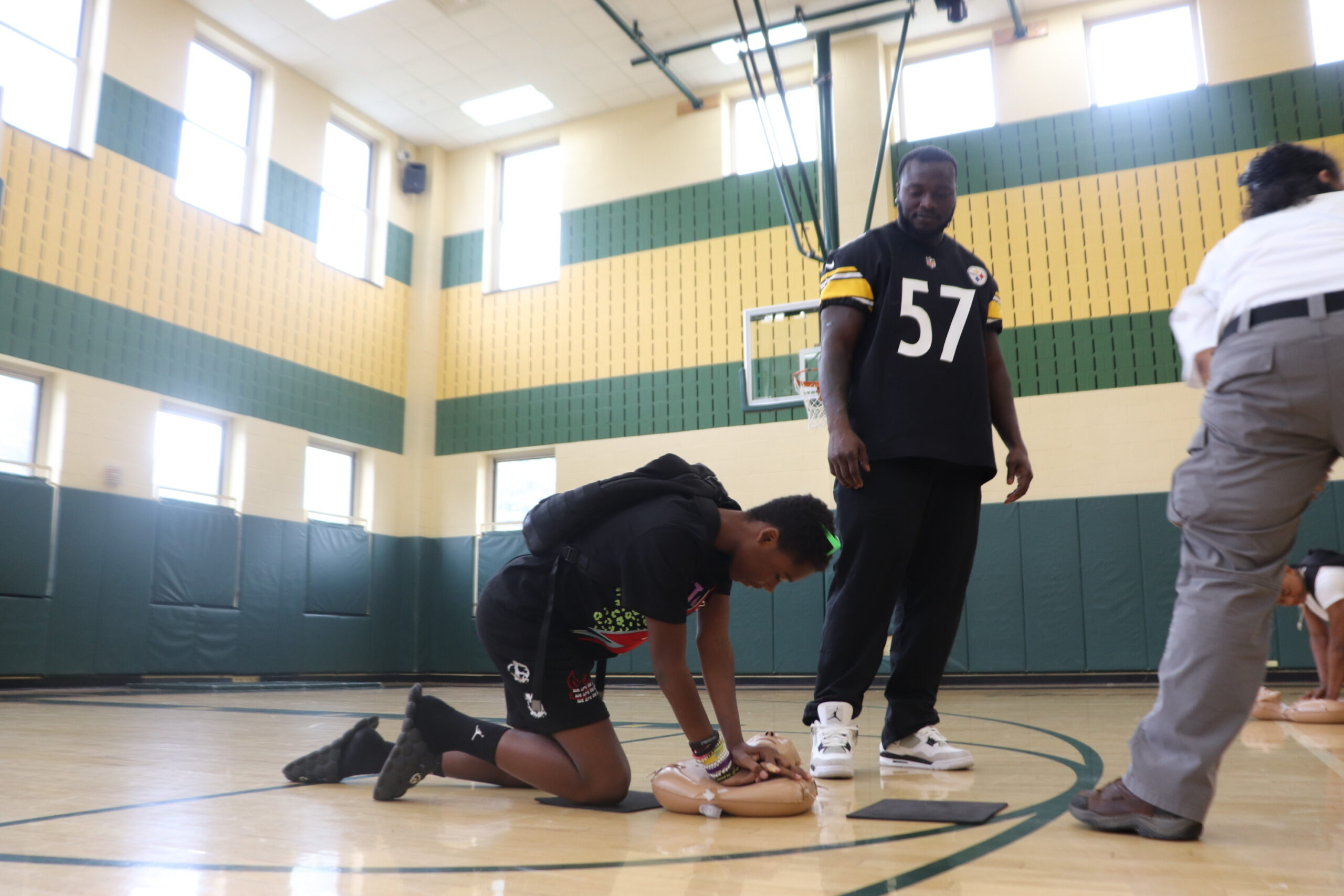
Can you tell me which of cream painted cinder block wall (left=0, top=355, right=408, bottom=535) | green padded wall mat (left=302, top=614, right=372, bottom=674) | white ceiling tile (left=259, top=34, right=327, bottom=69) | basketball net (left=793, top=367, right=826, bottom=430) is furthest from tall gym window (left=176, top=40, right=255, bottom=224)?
basketball net (left=793, top=367, right=826, bottom=430)

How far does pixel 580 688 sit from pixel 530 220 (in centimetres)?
971

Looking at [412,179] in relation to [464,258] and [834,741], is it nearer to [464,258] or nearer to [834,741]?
[464,258]

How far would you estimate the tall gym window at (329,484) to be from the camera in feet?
33.4

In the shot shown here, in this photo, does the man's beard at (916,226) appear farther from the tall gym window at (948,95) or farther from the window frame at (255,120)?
the window frame at (255,120)

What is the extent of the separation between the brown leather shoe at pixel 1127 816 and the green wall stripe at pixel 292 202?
31.7ft

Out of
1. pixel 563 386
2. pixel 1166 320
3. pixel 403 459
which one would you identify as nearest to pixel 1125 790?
pixel 1166 320

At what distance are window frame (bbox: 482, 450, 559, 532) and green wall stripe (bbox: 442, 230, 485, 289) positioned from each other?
204 cm

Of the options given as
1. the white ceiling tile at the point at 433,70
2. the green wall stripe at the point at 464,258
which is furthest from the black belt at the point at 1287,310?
the green wall stripe at the point at 464,258

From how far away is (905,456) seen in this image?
267 cm

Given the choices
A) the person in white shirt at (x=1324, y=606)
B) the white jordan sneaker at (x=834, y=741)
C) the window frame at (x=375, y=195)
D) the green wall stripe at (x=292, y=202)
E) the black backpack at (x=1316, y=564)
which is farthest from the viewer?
the window frame at (x=375, y=195)

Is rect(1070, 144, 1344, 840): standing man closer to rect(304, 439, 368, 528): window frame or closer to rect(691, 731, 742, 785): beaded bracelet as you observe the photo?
rect(691, 731, 742, 785): beaded bracelet

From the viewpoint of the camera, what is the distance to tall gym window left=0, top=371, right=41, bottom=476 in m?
7.66

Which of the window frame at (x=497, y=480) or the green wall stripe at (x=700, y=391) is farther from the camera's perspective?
the window frame at (x=497, y=480)

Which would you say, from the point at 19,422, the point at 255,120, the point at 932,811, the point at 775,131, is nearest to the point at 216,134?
the point at 255,120
